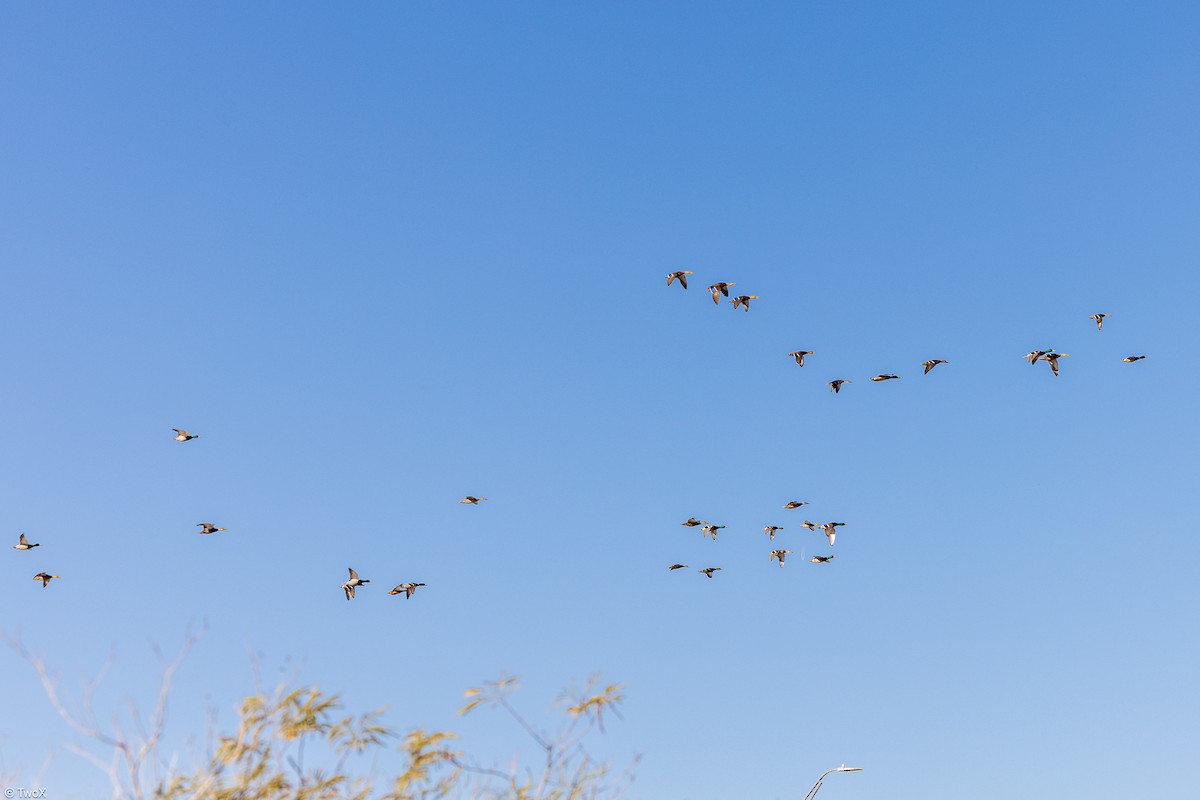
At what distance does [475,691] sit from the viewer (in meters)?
15.5

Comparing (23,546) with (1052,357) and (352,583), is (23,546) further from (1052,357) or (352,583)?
(1052,357)

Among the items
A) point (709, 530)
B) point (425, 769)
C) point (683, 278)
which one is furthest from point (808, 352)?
point (425, 769)

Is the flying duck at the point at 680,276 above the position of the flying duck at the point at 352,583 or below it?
above

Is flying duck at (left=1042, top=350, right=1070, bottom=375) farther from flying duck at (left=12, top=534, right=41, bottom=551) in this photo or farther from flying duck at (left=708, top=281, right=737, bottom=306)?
flying duck at (left=12, top=534, right=41, bottom=551)

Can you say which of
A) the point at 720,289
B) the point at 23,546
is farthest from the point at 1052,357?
the point at 23,546

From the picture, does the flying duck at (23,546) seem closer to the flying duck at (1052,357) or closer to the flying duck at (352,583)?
the flying duck at (352,583)

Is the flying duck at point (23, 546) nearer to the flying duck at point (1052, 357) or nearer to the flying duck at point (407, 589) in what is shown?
the flying duck at point (407, 589)

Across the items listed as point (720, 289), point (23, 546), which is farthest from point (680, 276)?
point (23, 546)

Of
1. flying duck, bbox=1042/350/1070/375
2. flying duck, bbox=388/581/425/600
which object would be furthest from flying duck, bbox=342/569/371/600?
flying duck, bbox=1042/350/1070/375

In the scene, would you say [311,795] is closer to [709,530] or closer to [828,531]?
[709,530]

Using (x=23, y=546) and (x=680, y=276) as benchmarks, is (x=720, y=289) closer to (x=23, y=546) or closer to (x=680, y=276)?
(x=680, y=276)

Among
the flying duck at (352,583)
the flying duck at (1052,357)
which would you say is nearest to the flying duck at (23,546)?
the flying duck at (352,583)

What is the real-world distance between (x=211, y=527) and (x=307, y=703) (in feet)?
48.5

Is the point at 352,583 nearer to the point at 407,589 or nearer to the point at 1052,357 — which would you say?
the point at 407,589
